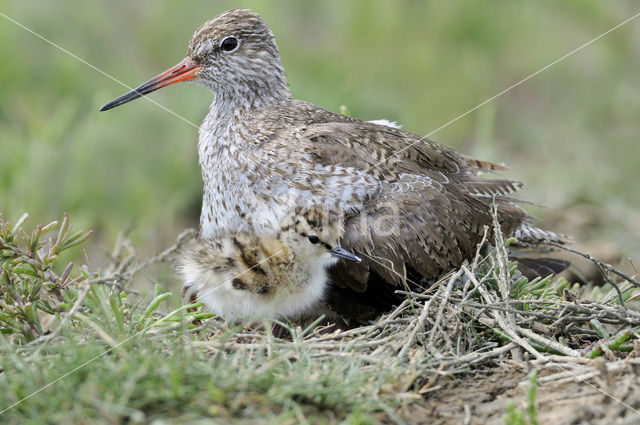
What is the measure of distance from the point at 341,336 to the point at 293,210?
0.77 metres

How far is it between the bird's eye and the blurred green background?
2.19 metres

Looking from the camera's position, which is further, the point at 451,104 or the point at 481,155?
the point at 451,104

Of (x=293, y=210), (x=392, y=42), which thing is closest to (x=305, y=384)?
(x=293, y=210)

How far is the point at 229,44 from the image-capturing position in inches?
191

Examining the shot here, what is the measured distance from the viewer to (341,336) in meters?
3.54

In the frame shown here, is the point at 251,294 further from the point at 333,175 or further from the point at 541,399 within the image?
the point at 541,399

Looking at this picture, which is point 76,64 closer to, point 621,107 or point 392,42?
point 392,42

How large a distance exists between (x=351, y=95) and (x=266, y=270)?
4.78 meters

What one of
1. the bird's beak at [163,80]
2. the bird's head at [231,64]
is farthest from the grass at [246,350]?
the bird's head at [231,64]

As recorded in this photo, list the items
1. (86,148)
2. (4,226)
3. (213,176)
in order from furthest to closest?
1. (86,148)
2. (213,176)
3. (4,226)

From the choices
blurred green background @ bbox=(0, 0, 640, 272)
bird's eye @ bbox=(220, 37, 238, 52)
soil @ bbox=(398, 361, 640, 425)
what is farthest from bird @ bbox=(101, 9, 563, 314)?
blurred green background @ bbox=(0, 0, 640, 272)

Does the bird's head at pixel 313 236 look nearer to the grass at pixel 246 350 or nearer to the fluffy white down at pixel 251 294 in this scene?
the fluffy white down at pixel 251 294

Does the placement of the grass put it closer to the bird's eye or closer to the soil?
the soil

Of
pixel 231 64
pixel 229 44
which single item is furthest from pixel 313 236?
pixel 229 44
